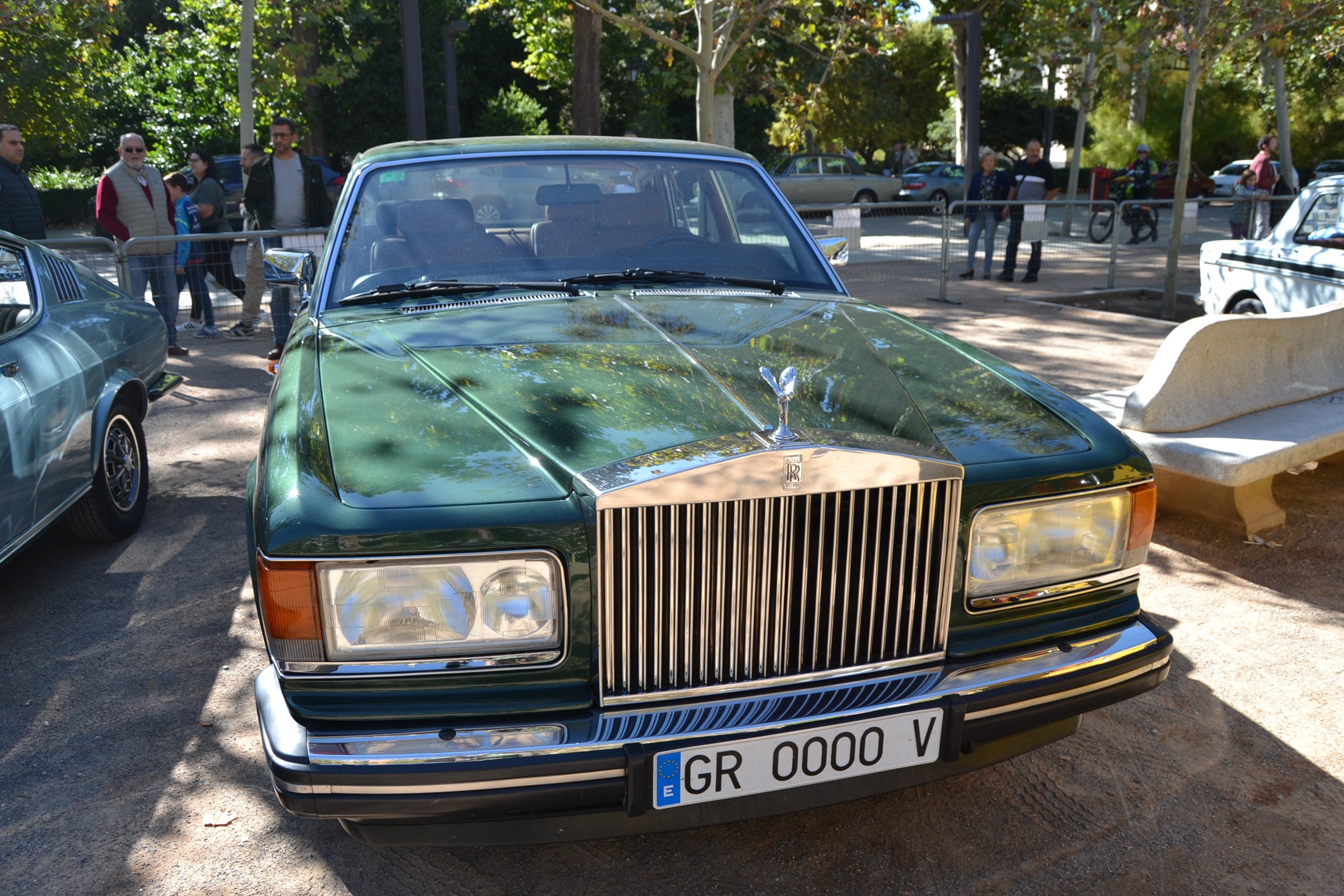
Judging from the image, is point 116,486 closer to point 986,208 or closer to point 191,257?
point 191,257

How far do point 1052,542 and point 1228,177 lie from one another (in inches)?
1403

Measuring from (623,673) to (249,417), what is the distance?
239 inches

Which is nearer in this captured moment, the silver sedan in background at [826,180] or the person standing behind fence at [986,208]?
the person standing behind fence at [986,208]

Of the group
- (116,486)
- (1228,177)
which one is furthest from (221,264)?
(1228,177)

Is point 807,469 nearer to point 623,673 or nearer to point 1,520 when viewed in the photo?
point 623,673

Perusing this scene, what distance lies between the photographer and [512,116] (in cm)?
3095

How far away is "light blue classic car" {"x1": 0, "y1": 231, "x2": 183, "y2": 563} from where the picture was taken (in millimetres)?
4141

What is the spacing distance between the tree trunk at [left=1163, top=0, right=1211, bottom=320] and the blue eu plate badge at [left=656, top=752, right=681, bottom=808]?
10.1 metres

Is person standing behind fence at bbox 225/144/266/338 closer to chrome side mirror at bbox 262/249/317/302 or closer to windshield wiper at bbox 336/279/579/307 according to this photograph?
Answer: chrome side mirror at bbox 262/249/317/302

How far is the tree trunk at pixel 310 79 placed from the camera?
18.2 m

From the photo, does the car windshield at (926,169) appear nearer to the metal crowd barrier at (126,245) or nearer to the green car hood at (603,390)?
the metal crowd barrier at (126,245)

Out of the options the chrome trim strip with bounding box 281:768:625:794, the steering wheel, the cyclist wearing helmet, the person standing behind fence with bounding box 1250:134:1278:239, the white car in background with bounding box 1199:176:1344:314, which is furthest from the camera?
the cyclist wearing helmet

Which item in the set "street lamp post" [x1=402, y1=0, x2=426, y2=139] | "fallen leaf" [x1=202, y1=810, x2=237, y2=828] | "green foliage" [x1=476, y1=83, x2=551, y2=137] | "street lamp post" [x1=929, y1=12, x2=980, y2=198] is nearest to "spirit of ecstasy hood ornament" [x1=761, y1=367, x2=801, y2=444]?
"fallen leaf" [x1=202, y1=810, x2=237, y2=828]

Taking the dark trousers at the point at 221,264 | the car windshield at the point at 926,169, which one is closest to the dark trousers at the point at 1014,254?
the dark trousers at the point at 221,264
